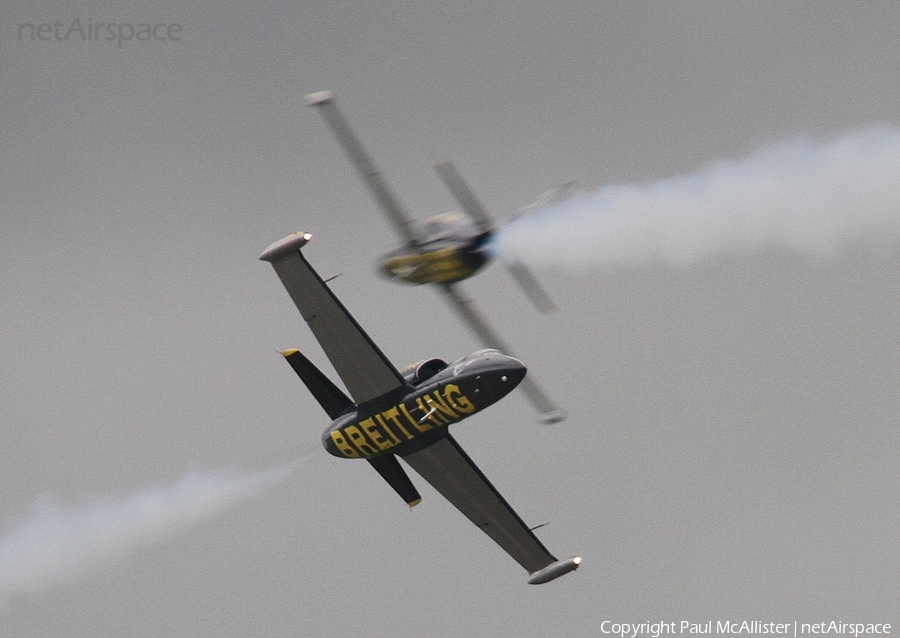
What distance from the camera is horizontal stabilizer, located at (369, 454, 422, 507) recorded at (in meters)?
52.2

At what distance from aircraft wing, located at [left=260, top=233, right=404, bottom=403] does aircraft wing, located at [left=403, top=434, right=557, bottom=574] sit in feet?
12.3

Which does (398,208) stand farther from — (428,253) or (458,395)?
(458,395)

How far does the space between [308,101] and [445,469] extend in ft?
42.9

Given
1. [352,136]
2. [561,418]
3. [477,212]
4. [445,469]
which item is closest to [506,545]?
[445,469]

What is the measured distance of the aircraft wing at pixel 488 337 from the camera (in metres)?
49.1

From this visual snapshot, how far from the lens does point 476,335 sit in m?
52.2

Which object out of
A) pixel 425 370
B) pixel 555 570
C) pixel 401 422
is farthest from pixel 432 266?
pixel 555 570

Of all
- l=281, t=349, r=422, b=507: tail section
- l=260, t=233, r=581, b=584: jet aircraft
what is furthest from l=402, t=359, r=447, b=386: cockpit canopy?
l=281, t=349, r=422, b=507: tail section

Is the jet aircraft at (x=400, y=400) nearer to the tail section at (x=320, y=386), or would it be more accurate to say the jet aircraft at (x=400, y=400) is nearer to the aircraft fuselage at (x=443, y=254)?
the tail section at (x=320, y=386)

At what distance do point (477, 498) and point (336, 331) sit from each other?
8.52 meters

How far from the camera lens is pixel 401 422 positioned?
49.2 metres

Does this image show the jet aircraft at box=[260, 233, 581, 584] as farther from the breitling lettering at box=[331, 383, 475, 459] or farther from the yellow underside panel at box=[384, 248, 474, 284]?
the yellow underside panel at box=[384, 248, 474, 284]

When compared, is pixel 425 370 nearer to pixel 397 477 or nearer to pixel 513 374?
pixel 513 374

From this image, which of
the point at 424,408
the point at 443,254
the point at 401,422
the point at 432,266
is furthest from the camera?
the point at 432,266
